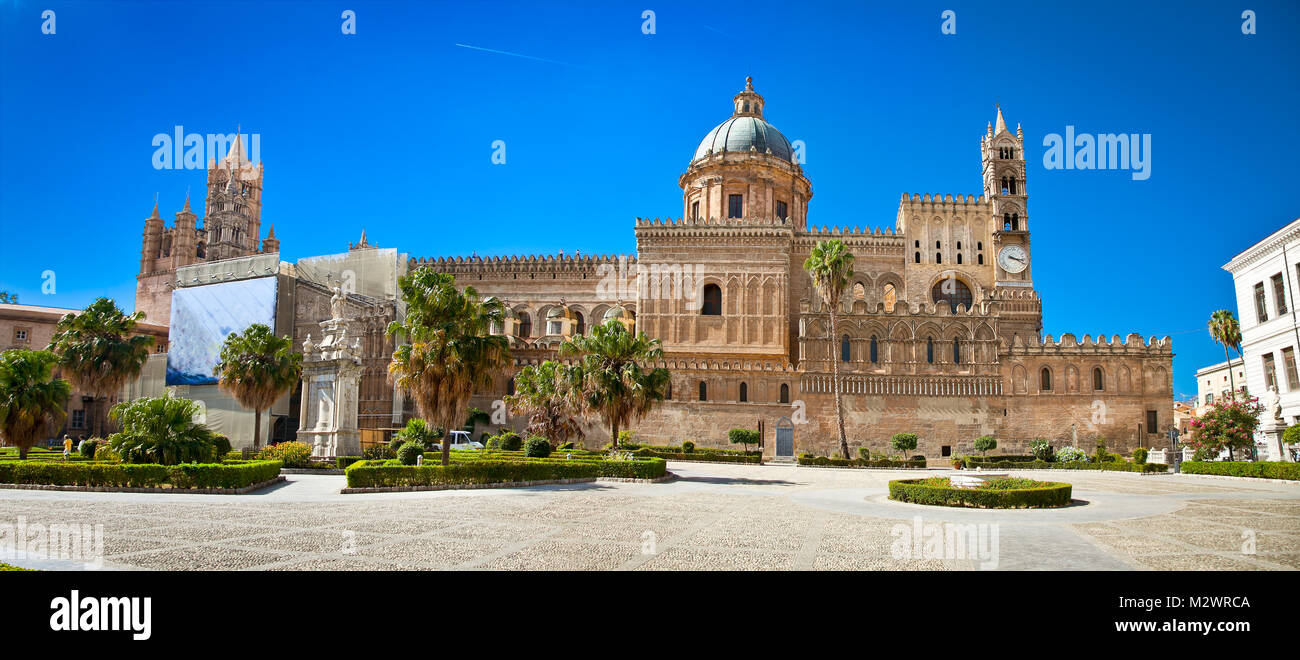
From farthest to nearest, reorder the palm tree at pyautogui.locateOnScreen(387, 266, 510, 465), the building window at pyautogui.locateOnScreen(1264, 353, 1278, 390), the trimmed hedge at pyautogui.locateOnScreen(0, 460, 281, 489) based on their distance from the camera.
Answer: the building window at pyautogui.locateOnScreen(1264, 353, 1278, 390), the palm tree at pyautogui.locateOnScreen(387, 266, 510, 465), the trimmed hedge at pyautogui.locateOnScreen(0, 460, 281, 489)

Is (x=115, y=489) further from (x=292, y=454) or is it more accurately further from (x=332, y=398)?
(x=332, y=398)

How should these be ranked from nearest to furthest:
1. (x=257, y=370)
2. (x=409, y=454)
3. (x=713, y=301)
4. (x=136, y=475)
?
1. (x=136, y=475)
2. (x=409, y=454)
3. (x=257, y=370)
4. (x=713, y=301)

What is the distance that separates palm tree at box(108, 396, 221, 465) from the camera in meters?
20.8

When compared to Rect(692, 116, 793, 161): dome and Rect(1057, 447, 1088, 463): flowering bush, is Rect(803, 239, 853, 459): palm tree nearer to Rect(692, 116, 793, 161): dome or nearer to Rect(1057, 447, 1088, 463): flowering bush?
Rect(1057, 447, 1088, 463): flowering bush

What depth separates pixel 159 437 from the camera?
68.8 ft

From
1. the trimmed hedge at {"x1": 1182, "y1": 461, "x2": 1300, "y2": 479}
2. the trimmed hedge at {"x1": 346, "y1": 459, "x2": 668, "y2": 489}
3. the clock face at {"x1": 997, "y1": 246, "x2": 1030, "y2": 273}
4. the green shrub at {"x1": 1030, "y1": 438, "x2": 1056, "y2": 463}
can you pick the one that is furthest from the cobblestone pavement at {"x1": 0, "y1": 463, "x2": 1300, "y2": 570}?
the clock face at {"x1": 997, "y1": 246, "x2": 1030, "y2": 273}

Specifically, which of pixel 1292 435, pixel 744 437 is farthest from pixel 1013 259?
pixel 1292 435

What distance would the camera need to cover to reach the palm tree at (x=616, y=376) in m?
31.1

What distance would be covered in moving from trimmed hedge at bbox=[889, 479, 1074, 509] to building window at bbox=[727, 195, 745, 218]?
39435 millimetres

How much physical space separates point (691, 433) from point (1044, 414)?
20.2 meters

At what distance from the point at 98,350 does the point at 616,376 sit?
24393 mm
